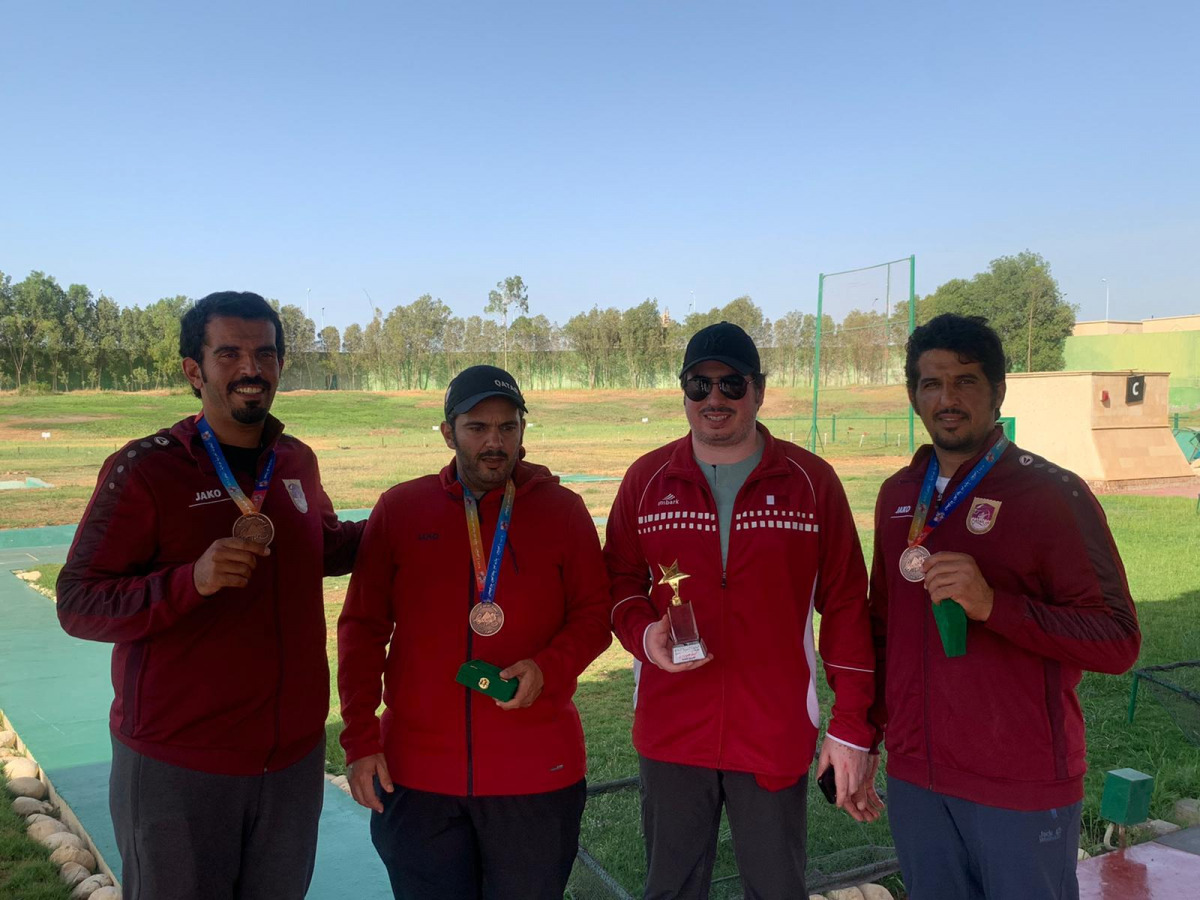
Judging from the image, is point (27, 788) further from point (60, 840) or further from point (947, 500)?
point (947, 500)

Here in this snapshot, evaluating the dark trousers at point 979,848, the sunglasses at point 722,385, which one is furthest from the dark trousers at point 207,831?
the dark trousers at point 979,848

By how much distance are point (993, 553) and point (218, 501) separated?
194 cm

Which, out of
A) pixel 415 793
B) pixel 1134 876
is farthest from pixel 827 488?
pixel 1134 876

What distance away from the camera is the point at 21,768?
15.1ft

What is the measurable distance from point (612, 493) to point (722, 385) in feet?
48.6

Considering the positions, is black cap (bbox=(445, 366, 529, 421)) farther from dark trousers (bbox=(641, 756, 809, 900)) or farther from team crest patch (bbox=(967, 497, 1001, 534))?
team crest patch (bbox=(967, 497, 1001, 534))

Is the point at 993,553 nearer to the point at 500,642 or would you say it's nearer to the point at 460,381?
the point at 500,642

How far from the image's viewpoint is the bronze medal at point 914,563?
2266 mm

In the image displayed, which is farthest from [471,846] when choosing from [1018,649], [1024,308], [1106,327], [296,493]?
[1106,327]

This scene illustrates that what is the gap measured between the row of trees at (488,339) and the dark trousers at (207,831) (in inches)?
1512

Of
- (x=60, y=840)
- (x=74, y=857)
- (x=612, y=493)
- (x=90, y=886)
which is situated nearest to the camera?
(x=90, y=886)

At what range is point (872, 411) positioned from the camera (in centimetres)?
2397

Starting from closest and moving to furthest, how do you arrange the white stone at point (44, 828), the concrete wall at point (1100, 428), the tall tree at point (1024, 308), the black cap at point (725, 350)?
the black cap at point (725, 350)
the white stone at point (44, 828)
the concrete wall at point (1100, 428)
the tall tree at point (1024, 308)

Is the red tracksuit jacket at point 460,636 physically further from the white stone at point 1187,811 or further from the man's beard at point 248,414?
the white stone at point 1187,811
